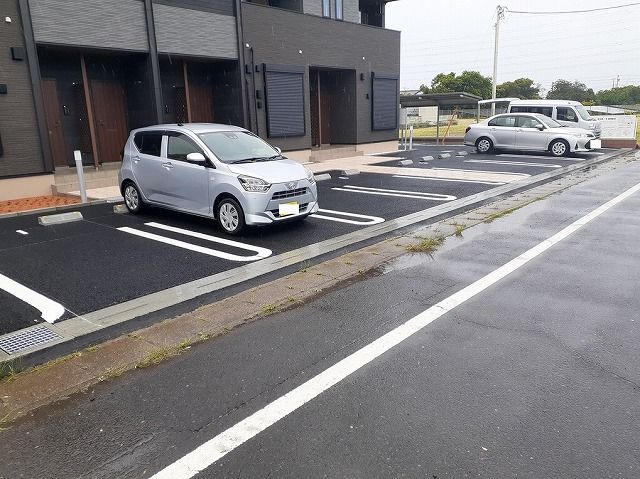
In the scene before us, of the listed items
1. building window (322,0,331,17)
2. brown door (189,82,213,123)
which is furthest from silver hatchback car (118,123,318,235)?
building window (322,0,331,17)

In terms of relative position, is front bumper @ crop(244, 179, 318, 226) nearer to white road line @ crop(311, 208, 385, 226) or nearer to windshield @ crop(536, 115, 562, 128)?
white road line @ crop(311, 208, 385, 226)

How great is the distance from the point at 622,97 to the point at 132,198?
7825 cm

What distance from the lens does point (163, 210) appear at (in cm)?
945

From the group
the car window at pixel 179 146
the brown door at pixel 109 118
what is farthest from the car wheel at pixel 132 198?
the brown door at pixel 109 118

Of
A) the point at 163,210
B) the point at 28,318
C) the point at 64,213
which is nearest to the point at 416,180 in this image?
the point at 163,210

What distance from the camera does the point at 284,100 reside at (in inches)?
632

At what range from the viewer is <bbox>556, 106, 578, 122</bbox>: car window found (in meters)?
19.3

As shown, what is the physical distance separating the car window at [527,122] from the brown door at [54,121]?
15394mm

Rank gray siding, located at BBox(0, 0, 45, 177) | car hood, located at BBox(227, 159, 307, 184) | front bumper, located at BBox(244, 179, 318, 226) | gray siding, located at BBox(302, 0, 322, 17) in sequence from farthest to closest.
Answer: gray siding, located at BBox(302, 0, 322, 17), gray siding, located at BBox(0, 0, 45, 177), car hood, located at BBox(227, 159, 307, 184), front bumper, located at BBox(244, 179, 318, 226)

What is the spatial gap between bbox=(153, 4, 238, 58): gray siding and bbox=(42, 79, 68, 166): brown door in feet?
9.53

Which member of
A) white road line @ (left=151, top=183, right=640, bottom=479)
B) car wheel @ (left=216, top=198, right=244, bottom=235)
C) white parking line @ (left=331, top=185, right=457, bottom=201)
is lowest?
white road line @ (left=151, top=183, right=640, bottom=479)

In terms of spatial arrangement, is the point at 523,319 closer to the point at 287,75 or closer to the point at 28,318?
the point at 28,318

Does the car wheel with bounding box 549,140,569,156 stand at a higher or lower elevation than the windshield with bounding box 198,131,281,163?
lower

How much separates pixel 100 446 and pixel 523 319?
3.52 metres
